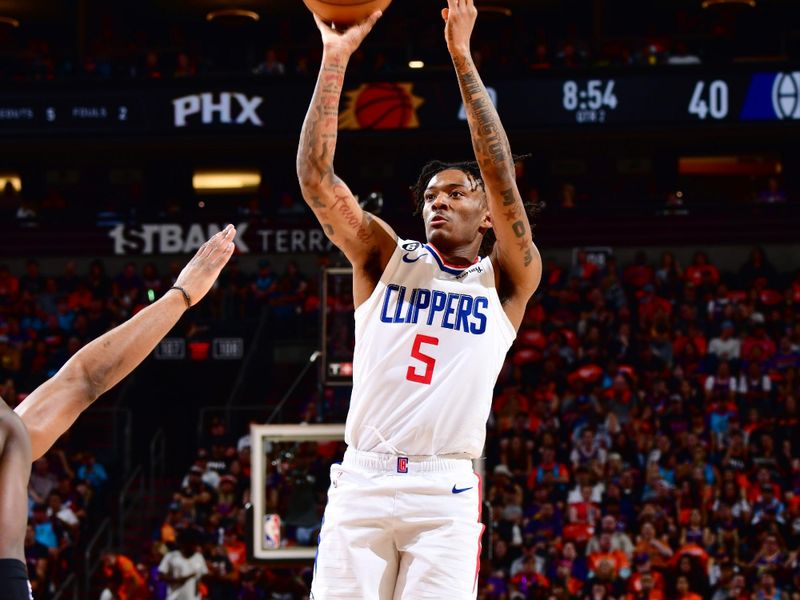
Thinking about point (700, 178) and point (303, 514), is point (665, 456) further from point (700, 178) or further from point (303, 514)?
point (700, 178)

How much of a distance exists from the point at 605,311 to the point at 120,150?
9.20 meters

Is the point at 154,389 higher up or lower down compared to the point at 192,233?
lower down

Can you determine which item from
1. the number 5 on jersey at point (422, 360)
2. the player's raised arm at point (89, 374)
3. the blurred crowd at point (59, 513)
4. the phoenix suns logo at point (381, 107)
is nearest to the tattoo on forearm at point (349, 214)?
the number 5 on jersey at point (422, 360)

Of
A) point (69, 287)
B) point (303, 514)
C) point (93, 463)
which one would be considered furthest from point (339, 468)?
point (69, 287)

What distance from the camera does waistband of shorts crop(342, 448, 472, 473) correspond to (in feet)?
17.1

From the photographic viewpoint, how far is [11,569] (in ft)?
11.2

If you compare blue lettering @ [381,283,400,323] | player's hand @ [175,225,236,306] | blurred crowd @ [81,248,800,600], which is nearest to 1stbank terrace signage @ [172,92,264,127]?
blurred crowd @ [81,248,800,600]

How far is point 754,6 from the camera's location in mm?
23078

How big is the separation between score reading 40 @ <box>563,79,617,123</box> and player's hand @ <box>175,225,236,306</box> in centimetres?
1592

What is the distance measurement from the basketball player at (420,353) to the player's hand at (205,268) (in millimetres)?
1010

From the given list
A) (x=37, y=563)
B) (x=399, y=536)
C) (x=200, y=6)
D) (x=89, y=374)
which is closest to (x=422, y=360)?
(x=399, y=536)

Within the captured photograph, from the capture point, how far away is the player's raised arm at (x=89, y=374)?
147 inches

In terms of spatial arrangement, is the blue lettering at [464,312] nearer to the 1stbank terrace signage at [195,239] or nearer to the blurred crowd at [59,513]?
the blurred crowd at [59,513]

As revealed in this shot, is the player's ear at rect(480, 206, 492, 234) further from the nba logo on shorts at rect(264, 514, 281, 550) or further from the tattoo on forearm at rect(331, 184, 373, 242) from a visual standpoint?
the nba logo on shorts at rect(264, 514, 281, 550)
